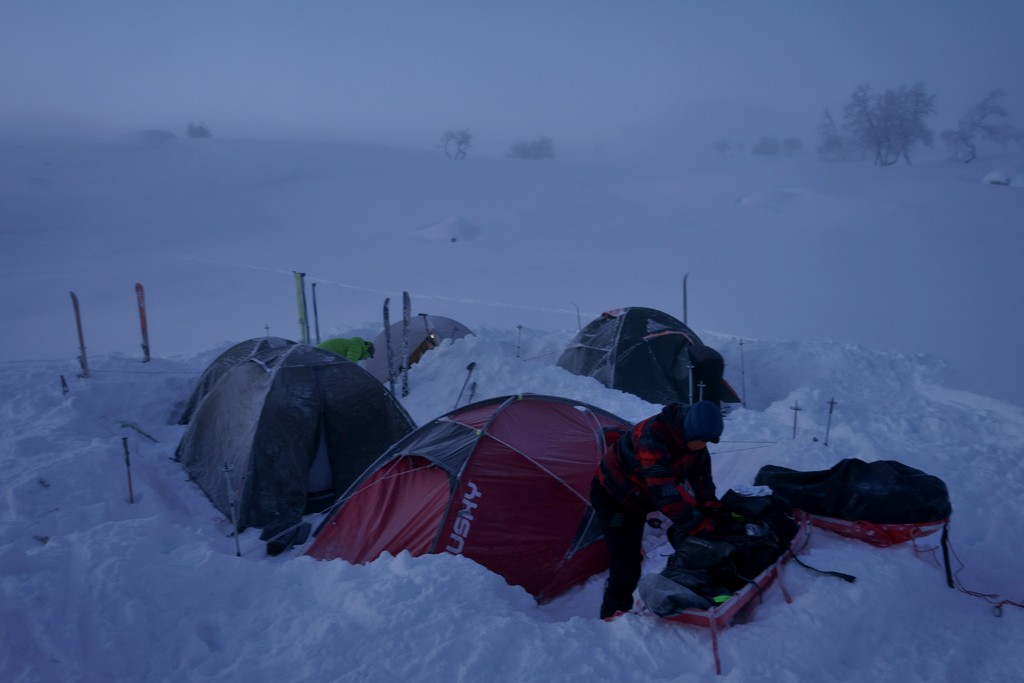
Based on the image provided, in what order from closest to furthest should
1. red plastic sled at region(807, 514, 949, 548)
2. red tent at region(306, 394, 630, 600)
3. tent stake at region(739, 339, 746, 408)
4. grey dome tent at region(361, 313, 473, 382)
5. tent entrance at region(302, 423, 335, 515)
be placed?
red plastic sled at region(807, 514, 949, 548) < red tent at region(306, 394, 630, 600) < tent entrance at region(302, 423, 335, 515) < tent stake at region(739, 339, 746, 408) < grey dome tent at region(361, 313, 473, 382)

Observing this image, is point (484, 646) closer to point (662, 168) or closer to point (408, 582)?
point (408, 582)

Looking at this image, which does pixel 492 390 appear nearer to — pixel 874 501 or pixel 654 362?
pixel 654 362

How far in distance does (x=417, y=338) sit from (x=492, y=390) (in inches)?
142

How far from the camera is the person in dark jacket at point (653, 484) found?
140 inches

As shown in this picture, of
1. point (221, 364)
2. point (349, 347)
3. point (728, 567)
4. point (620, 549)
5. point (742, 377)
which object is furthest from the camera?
point (742, 377)

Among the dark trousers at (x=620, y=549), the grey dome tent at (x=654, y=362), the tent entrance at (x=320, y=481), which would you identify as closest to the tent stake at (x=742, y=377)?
the grey dome tent at (x=654, y=362)

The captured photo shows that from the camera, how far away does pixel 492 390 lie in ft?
28.5

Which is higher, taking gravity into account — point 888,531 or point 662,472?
point 662,472

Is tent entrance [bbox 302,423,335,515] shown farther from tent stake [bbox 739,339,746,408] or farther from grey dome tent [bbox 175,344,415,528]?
tent stake [bbox 739,339,746,408]

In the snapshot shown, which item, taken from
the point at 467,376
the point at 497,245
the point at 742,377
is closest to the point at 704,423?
the point at 467,376

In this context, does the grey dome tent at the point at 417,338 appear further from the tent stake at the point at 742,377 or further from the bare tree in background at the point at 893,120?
the bare tree in background at the point at 893,120

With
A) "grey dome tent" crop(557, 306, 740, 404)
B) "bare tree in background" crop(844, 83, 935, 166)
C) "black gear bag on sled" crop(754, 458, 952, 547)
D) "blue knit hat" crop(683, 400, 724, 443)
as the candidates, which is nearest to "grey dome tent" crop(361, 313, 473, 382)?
"grey dome tent" crop(557, 306, 740, 404)

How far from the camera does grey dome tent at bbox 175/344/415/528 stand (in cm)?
631

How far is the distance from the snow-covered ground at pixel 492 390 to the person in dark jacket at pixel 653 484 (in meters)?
0.57
